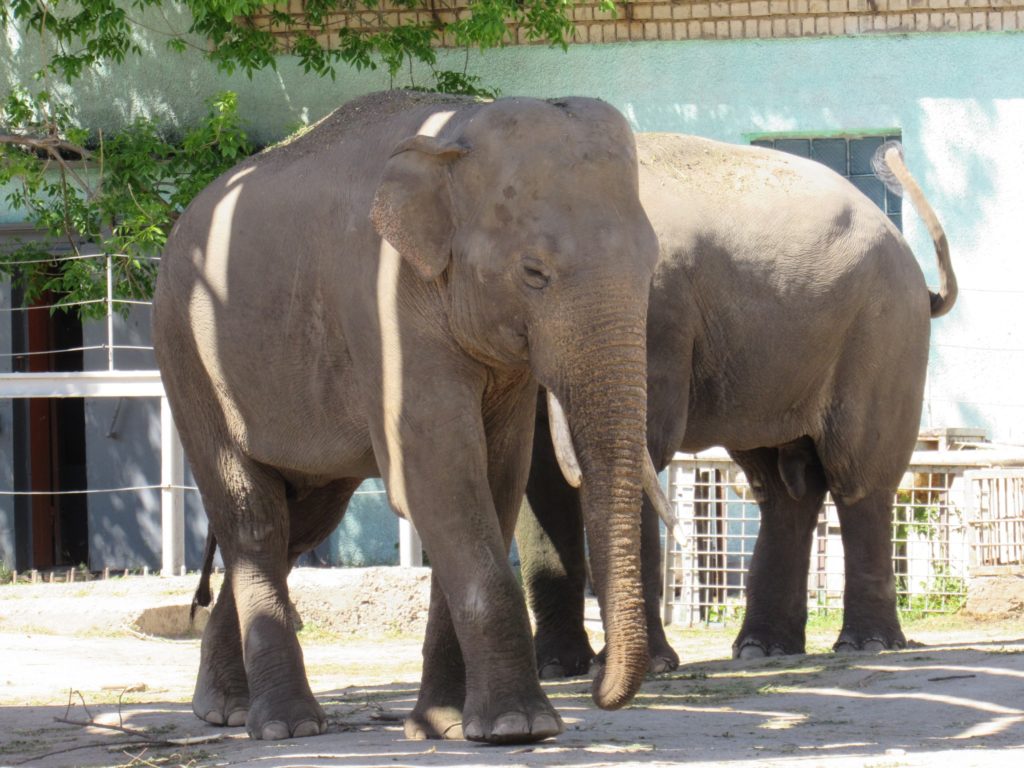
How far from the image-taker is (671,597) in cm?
1038

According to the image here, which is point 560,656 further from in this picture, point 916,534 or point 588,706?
point 916,534

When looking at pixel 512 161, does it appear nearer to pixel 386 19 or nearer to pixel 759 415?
pixel 759 415

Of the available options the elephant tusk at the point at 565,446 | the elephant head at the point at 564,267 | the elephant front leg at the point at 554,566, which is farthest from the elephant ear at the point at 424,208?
the elephant front leg at the point at 554,566

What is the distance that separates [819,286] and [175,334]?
2.77 meters

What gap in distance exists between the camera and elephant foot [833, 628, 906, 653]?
25.5 feet

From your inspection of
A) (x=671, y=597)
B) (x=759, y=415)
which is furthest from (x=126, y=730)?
(x=671, y=597)

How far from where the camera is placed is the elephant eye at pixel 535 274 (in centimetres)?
480

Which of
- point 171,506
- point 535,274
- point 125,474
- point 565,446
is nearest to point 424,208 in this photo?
point 535,274

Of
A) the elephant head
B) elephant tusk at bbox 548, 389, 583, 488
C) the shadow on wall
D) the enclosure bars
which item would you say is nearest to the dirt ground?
the elephant head

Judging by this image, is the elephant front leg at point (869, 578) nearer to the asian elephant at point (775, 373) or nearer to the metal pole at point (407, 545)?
the asian elephant at point (775, 373)

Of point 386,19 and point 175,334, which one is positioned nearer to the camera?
point 175,334

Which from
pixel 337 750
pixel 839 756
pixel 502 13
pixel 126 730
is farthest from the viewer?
pixel 502 13

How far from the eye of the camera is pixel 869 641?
7.79m

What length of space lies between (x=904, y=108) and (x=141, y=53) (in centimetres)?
554
